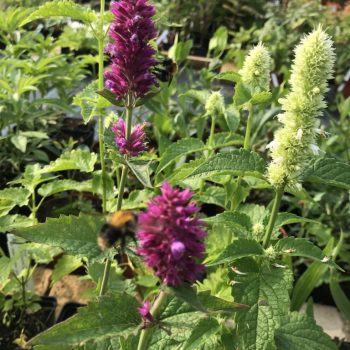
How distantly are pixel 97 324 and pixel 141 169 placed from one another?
1.22ft

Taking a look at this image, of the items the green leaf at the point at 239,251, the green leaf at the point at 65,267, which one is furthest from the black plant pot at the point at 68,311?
the green leaf at the point at 239,251

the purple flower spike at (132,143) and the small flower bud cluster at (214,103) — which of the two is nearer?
the purple flower spike at (132,143)

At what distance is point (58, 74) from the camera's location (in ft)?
8.40

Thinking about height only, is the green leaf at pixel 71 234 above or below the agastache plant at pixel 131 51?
below

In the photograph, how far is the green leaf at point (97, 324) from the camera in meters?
0.80

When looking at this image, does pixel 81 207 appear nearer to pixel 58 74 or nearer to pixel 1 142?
pixel 1 142

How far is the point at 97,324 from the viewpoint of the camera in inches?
33.7

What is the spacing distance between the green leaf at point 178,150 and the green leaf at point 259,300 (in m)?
0.42

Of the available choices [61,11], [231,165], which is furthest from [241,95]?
[61,11]

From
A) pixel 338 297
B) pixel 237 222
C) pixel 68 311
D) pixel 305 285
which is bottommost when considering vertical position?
pixel 68 311

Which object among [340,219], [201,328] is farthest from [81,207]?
[340,219]

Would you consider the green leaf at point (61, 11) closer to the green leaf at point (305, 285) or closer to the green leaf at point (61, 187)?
the green leaf at point (61, 187)

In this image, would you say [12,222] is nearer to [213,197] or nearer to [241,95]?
[213,197]

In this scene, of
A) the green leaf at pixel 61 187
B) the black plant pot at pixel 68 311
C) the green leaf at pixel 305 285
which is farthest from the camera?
the black plant pot at pixel 68 311
